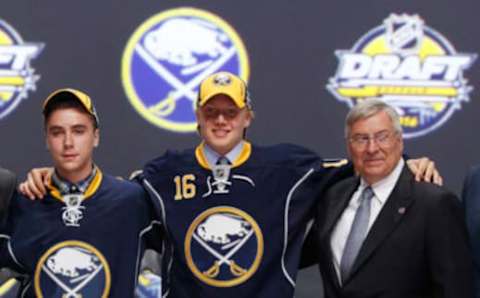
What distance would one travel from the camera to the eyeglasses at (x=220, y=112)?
85.1 inches

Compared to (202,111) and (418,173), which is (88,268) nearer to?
(202,111)

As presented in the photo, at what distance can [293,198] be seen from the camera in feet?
7.18

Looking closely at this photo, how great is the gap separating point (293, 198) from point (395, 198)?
286mm

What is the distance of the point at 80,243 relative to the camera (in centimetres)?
212

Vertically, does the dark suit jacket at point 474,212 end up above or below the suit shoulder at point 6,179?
below

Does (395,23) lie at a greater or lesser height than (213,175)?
greater

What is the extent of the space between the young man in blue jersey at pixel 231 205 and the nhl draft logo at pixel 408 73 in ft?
4.59

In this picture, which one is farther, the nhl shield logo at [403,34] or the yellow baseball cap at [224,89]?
the nhl shield logo at [403,34]

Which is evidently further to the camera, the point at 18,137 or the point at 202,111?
the point at 18,137

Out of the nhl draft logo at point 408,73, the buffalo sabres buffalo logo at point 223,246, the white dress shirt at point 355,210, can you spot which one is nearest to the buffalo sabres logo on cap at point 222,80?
the buffalo sabres buffalo logo at point 223,246

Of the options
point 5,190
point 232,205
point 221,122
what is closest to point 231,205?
point 232,205

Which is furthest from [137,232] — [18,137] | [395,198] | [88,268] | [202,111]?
[18,137]

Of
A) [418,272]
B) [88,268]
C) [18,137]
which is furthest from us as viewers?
[18,137]

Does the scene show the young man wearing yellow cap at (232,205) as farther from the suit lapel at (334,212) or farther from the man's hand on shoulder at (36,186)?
the man's hand on shoulder at (36,186)
